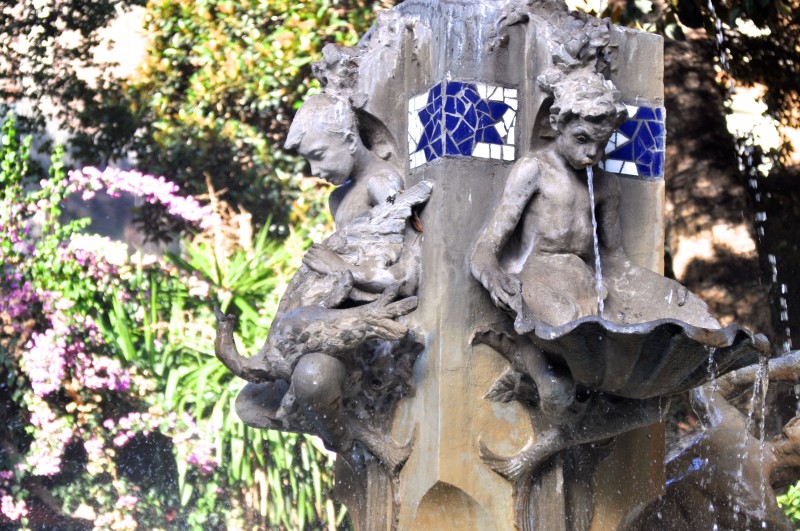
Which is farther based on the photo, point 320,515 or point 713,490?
point 320,515

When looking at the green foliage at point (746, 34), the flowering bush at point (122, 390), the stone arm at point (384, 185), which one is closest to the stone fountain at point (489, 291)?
the stone arm at point (384, 185)

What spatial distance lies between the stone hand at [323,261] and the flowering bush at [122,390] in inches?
157

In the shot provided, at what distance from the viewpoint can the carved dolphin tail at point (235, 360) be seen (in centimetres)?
425

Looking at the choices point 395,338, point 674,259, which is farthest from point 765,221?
point 395,338

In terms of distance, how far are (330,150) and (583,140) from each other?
3.04ft

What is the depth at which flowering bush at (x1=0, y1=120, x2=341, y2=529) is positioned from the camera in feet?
27.2

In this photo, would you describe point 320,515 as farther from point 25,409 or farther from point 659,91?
point 659,91

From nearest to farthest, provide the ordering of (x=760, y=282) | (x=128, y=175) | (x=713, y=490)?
(x=713, y=490), (x=760, y=282), (x=128, y=175)

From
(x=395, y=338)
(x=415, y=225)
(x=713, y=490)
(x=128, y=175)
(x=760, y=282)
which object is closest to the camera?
(x=395, y=338)

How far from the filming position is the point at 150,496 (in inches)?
339

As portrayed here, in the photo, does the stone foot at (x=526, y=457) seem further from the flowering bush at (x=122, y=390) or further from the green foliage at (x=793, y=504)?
the flowering bush at (x=122, y=390)

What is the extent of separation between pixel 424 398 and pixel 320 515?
4246 millimetres

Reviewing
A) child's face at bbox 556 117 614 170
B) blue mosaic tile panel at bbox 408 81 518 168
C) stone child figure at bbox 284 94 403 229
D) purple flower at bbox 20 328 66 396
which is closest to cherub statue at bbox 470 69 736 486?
child's face at bbox 556 117 614 170

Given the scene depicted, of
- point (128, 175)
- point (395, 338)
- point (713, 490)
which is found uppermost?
point (128, 175)
